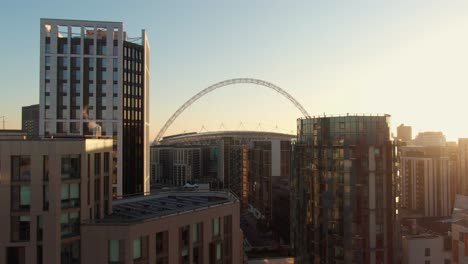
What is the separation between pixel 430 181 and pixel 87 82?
288 feet

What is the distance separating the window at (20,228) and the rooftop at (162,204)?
3.16 metres

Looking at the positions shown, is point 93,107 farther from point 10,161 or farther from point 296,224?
point 10,161

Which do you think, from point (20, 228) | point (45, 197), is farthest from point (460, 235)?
point (20, 228)

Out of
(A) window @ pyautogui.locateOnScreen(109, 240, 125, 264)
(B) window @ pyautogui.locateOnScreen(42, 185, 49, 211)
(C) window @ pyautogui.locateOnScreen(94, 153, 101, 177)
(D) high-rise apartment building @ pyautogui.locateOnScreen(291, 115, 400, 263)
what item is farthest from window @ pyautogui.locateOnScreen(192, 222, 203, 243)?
(D) high-rise apartment building @ pyautogui.locateOnScreen(291, 115, 400, 263)

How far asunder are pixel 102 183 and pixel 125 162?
157 feet

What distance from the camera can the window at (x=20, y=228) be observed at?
69.9ft

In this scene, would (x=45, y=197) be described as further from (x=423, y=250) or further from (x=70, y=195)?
(x=423, y=250)

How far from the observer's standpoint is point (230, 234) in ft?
94.4

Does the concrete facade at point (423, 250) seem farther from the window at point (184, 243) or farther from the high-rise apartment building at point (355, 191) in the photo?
the window at point (184, 243)

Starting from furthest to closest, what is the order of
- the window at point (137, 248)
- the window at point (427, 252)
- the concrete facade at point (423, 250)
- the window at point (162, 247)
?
the window at point (427, 252) < the concrete facade at point (423, 250) < the window at point (162, 247) < the window at point (137, 248)

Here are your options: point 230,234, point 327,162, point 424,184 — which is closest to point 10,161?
point 230,234

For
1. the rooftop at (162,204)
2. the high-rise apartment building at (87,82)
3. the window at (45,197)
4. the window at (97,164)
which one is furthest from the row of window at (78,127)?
the window at (45,197)

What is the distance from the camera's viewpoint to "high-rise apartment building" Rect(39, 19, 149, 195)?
64562 mm

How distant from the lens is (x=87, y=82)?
217 ft
